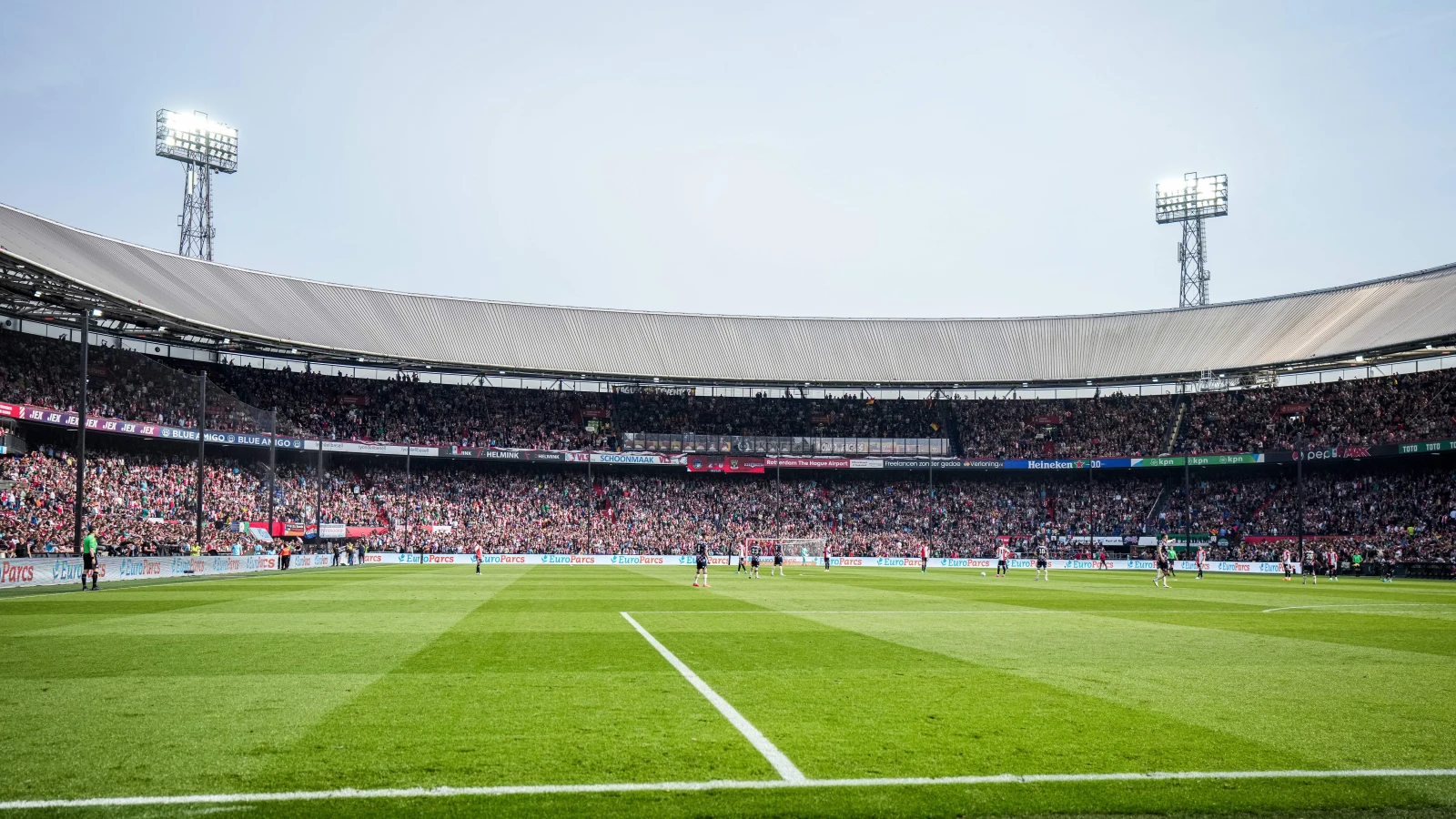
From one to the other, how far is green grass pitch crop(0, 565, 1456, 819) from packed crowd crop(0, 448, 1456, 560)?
40150mm

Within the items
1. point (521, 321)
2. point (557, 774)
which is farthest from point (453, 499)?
point (557, 774)

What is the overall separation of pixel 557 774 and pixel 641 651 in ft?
24.9

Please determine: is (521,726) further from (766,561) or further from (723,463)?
(723,463)

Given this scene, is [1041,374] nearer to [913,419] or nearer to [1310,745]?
[913,419]

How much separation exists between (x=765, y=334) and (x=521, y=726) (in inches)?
3110

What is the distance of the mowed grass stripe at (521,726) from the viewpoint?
7008 mm

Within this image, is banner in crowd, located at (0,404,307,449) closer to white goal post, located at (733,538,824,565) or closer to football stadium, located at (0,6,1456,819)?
football stadium, located at (0,6,1456,819)

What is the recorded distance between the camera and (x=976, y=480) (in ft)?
273

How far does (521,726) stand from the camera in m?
8.59

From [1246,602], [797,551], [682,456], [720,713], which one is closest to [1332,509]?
[797,551]

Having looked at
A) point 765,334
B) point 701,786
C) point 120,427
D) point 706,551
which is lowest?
point 706,551

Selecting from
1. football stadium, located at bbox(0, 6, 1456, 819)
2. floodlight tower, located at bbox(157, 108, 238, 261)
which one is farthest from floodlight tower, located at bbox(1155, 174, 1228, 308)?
floodlight tower, located at bbox(157, 108, 238, 261)

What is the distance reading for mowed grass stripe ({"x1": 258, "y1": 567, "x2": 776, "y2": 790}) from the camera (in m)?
7.01

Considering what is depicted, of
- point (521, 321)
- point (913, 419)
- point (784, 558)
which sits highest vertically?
point (521, 321)
